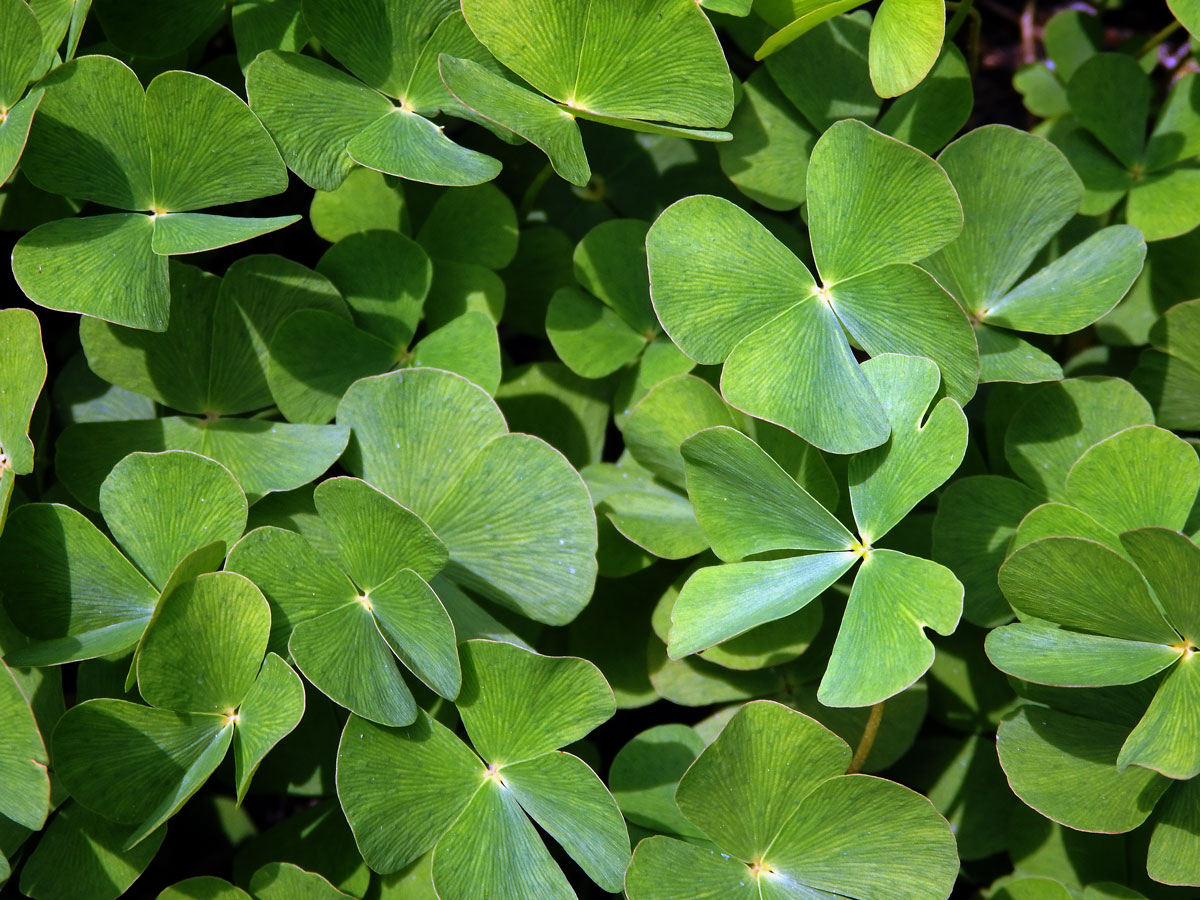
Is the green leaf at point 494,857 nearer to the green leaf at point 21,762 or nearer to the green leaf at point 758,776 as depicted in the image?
the green leaf at point 758,776

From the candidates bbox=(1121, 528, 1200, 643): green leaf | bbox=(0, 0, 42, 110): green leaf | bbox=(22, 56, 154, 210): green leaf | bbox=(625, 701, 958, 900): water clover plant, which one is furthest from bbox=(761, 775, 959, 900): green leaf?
bbox=(0, 0, 42, 110): green leaf

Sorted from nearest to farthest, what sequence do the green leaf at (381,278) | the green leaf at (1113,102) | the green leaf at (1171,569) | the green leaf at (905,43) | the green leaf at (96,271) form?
the green leaf at (1171,569), the green leaf at (96,271), the green leaf at (905,43), the green leaf at (381,278), the green leaf at (1113,102)

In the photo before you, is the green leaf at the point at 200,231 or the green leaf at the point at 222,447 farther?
the green leaf at the point at 222,447

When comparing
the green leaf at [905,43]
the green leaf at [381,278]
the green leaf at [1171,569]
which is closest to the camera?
the green leaf at [1171,569]

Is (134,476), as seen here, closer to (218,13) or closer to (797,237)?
(218,13)

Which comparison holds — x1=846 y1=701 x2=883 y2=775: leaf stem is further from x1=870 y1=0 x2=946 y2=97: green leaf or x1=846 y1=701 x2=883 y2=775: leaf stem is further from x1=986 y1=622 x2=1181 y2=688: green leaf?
x1=870 y1=0 x2=946 y2=97: green leaf

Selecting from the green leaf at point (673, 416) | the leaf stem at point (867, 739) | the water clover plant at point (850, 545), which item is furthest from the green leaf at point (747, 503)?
the leaf stem at point (867, 739)
